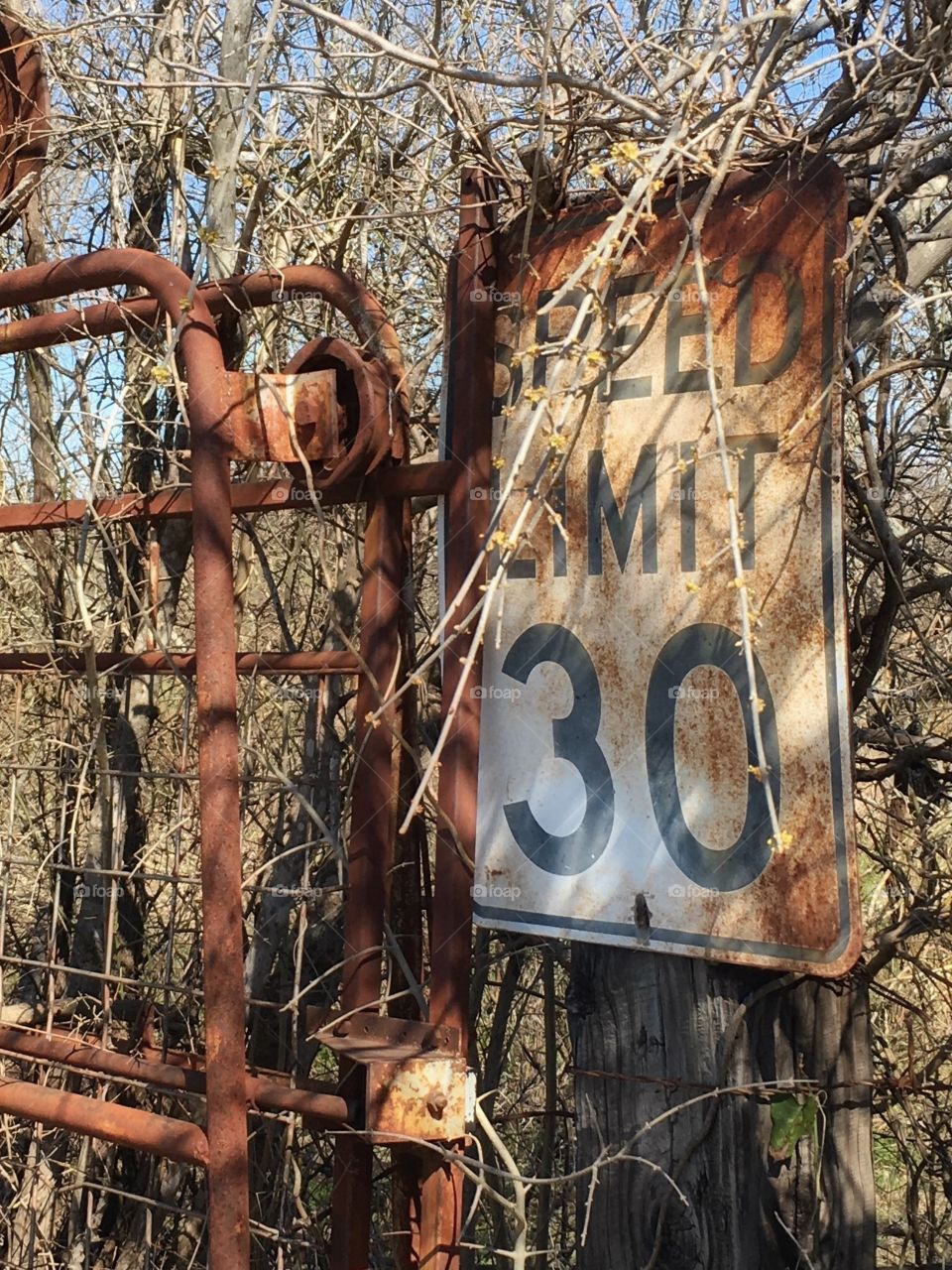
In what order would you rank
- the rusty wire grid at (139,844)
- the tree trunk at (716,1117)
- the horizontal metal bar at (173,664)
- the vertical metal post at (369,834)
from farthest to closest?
the rusty wire grid at (139,844)
the horizontal metal bar at (173,664)
the vertical metal post at (369,834)
the tree trunk at (716,1117)

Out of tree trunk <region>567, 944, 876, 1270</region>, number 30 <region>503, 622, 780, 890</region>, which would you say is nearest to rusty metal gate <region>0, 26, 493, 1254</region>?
number 30 <region>503, 622, 780, 890</region>

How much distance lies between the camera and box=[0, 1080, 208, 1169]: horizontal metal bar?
2203mm

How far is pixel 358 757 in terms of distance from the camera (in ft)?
7.57

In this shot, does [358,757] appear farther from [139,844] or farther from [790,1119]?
[139,844]

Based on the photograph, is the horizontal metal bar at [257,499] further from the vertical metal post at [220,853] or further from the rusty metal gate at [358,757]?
the vertical metal post at [220,853]

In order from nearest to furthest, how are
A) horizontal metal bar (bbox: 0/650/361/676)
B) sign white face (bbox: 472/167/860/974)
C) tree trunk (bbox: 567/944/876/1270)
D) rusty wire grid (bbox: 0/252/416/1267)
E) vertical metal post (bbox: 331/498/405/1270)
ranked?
sign white face (bbox: 472/167/860/974) → tree trunk (bbox: 567/944/876/1270) → vertical metal post (bbox: 331/498/405/1270) → horizontal metal bar (bbox: 0/650/361/676) → rusty wire grid (bbox: 0/252/416/1267)

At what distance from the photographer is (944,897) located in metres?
2.80

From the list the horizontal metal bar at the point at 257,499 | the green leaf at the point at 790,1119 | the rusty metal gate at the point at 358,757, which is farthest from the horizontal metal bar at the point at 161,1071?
the horizontal metal bar at the point at 257,499

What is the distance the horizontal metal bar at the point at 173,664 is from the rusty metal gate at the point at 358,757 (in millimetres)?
12

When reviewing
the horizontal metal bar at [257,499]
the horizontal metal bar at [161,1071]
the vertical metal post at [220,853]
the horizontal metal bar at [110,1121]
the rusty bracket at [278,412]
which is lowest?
the horizontal metal bar at [110,1121]

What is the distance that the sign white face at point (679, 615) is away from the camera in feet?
6.58

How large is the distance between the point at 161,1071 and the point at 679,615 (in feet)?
4.21

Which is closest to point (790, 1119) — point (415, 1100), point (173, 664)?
point (415, 1100)

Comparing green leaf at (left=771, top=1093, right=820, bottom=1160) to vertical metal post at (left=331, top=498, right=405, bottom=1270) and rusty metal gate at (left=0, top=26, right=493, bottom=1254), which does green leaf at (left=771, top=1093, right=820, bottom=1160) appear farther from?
vertical metal post at (left=331, top=498, right=405, bottom=1270)
